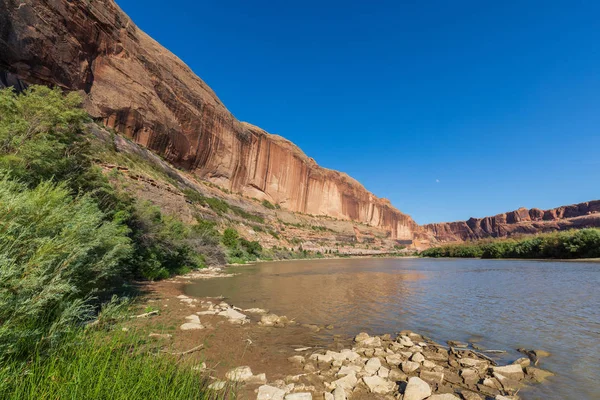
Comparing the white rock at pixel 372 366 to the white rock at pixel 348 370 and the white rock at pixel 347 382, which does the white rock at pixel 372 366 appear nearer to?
the white rock at pixel 348 370

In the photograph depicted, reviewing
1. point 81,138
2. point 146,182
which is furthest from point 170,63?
point 81,138

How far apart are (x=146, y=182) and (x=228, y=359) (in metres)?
28.2

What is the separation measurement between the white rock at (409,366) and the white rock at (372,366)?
44cm

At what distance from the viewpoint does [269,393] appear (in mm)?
3939

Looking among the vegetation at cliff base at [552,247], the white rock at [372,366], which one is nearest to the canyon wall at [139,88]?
the white rock at [372,366]

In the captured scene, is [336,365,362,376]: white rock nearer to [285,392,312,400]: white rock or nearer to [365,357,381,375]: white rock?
[365,357,381,375]: white rock

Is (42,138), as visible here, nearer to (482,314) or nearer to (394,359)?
(394,359)

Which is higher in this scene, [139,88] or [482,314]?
[139,88]

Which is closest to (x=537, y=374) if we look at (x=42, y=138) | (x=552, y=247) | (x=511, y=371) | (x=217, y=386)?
(x=511, y=371)

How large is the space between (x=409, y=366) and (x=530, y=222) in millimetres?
195636

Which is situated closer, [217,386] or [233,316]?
[217,386]

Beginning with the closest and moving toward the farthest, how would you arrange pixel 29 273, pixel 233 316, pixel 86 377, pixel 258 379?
pixel 86 377 → pixel 29 273 → pixel 258 379 → pixel 233 316

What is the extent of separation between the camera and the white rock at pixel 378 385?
4.22 metres

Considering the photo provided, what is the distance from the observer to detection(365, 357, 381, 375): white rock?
15.8 ft
